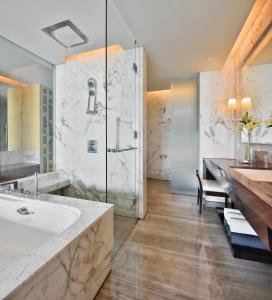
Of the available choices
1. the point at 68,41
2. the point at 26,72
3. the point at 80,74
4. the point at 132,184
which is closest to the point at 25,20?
the point at 68,41

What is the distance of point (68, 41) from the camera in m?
2.16

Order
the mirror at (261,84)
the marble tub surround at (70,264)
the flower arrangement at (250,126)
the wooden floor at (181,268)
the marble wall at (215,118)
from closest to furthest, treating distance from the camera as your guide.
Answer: the marble tub surround at (70,264)
the wooden floor at (181,268)
the mirror at (261,84)
the flower arrangement at (250,126)
the marble wall at (215,118)

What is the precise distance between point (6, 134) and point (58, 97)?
0.92 meters

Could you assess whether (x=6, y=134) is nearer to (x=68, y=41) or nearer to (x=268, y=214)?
(x=68, y=41)

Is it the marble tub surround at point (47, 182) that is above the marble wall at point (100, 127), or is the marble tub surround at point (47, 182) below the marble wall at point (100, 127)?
below

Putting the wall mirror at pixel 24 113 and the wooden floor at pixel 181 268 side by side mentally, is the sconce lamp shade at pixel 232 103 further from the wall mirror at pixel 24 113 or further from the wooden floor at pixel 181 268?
the wall mirror at pixel 24 113

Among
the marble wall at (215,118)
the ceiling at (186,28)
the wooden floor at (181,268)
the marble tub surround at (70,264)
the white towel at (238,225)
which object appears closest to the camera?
the marble tub surround at (70,264)

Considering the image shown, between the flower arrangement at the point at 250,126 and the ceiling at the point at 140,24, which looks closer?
the ceiling at the point at 140,24

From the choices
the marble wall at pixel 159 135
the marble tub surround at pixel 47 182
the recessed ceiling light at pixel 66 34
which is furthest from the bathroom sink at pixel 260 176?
the marble wall at pixel 159 135

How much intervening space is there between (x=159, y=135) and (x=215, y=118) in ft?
6.67

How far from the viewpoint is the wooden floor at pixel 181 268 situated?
1282 millimetres

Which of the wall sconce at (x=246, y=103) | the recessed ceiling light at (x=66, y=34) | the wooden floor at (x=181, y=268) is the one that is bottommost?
the wooden floor at (x=181, y=268)

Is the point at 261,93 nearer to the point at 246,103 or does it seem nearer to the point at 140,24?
the point at 246,103

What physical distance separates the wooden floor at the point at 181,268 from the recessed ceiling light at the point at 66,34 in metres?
2.63
